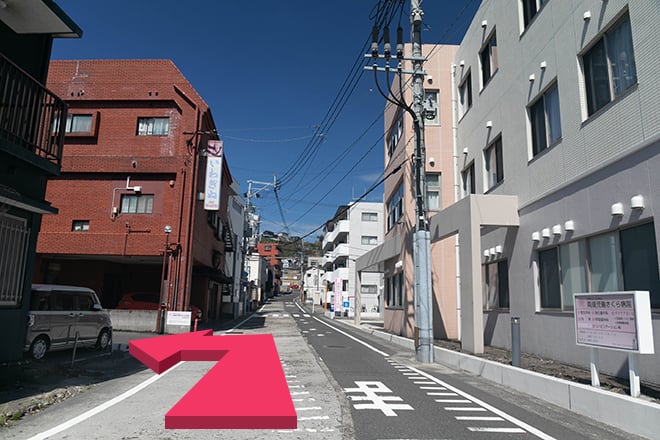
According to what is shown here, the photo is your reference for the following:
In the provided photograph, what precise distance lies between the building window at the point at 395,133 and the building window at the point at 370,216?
3071 centimetres

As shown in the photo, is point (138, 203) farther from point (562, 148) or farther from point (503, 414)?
point (503, 414)

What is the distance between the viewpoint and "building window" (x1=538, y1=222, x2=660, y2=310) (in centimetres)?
832

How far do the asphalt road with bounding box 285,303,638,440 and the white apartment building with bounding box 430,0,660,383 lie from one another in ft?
8.24

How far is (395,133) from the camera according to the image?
23984 millimetres

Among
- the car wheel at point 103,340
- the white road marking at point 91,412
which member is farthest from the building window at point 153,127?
the white road marking at point 91,412

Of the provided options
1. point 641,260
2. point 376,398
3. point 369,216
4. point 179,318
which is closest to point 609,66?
point 641,260

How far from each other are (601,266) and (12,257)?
11.0 m

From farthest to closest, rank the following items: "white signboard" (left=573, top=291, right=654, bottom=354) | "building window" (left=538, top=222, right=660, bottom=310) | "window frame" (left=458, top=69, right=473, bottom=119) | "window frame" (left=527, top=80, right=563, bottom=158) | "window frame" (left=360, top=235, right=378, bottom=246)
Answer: "window frame" (left=360, top=235, right=378, bottom=246), "window frame" (left=458, top=69, right=473, bottom=119), "window frame" (left=527, top=80, right=563, bottom=158), "building window" (left=538, top=222, right=660, bottom=310), "white signboard" (left=573, top=291, right=654, bottom=354)

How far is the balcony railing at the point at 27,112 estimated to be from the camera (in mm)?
7746

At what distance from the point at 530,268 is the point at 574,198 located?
2681 millimetres

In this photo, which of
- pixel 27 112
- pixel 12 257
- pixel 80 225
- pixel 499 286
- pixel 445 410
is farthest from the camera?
pixel 80 225

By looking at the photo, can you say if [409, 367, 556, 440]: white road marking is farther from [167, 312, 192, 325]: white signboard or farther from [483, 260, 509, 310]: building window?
[167, 312, 192, 325]: white signboard

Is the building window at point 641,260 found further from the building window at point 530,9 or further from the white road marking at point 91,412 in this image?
the white road marking at point 91,412

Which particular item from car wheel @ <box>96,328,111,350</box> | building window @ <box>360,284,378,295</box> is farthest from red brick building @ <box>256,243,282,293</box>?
car wheel @ <box>96,328,111,350</box>
